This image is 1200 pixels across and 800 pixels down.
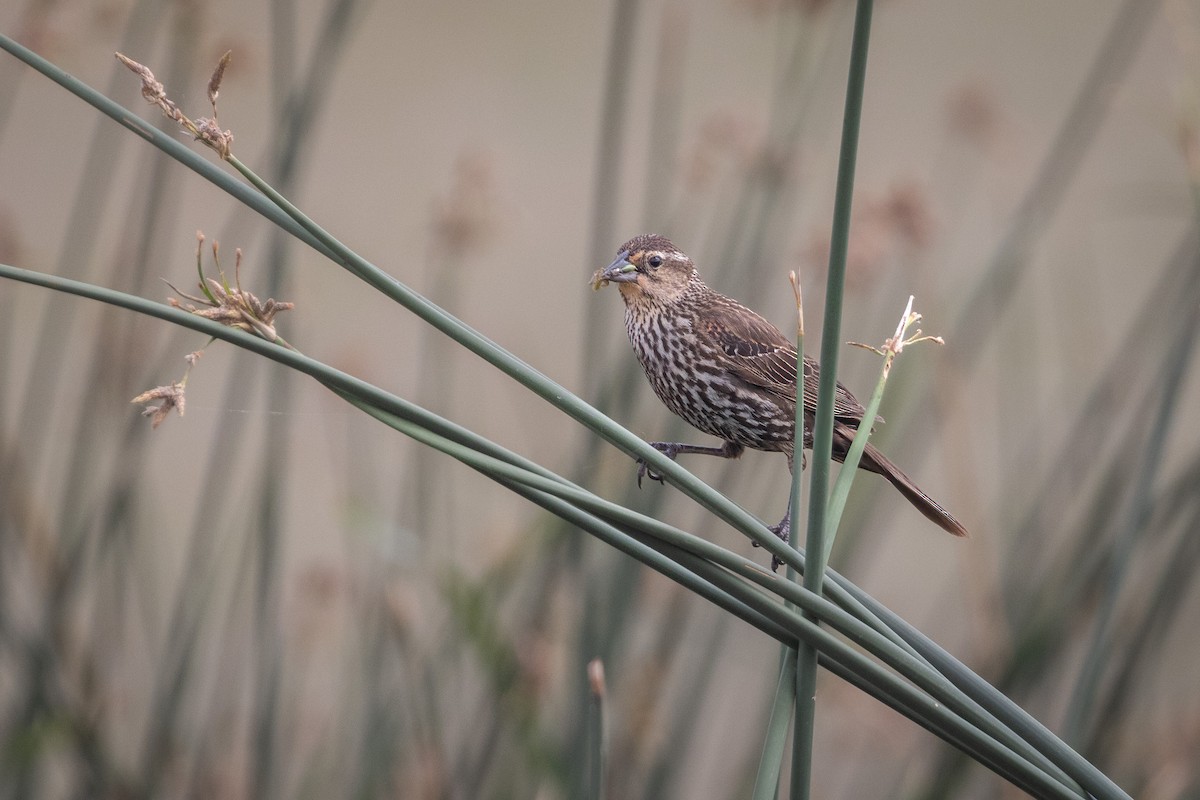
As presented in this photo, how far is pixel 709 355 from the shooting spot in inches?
31.4

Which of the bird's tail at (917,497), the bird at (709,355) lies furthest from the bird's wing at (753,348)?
the bird's tail at (917,497)

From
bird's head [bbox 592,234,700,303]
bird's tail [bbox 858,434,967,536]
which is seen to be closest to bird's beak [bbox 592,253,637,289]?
bird's head [bbox 592,234,700,303]

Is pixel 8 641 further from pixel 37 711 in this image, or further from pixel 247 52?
pixel 247 52

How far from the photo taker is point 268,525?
1.40m

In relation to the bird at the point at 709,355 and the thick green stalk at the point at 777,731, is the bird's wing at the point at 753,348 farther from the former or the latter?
the thick green stalk at the point at 777,731

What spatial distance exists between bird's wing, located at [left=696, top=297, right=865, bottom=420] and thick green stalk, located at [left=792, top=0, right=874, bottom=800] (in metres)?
0.28

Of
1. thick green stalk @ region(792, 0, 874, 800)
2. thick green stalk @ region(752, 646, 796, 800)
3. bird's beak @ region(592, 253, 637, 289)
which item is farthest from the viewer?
bird's beak @ region(592, 253, 637, 289)

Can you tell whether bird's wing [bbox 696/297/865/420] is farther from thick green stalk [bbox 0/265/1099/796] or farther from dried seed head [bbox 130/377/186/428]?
dried seed head [bbox 130/377/186/428]

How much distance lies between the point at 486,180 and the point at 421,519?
1.88 feet

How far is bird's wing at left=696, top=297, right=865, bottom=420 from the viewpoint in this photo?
2.57 ft

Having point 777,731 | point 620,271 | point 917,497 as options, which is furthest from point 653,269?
point 777,731

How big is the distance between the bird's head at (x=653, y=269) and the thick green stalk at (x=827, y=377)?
0.96 feet

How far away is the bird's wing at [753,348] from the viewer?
782 millimetres

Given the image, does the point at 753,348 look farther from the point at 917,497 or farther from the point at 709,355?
the point at 917,497
